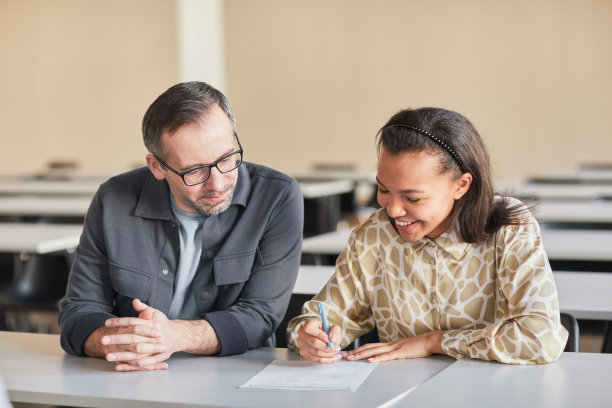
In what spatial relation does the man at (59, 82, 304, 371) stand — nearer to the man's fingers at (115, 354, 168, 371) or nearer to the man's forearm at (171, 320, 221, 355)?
the man's forearm at (171, 320, 221, 355)

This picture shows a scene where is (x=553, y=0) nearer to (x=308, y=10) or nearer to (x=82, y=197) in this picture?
(x=308, y=10)

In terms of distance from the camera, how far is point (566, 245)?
10.5 ft

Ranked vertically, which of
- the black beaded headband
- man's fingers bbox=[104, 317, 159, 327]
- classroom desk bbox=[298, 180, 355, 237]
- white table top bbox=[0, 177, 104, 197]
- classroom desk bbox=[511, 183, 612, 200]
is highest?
the black beaded headband

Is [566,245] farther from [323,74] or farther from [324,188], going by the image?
[323,74]

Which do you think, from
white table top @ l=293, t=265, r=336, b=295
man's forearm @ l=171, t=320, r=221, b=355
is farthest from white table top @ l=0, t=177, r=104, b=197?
man's forearm @ l=171, t=320, r=221, b=355

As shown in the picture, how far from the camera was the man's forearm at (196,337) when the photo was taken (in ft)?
5.79

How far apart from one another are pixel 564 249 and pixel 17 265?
249cm

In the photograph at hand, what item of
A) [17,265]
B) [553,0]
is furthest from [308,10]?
[17,265]

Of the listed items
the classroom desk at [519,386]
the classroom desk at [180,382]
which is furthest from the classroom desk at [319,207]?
the classroom desk at [519,386]

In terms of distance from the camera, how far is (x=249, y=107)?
1007cm

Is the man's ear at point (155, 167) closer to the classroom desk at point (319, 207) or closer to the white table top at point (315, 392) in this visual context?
the white table top at point (315, 392)

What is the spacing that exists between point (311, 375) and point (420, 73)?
803 cm

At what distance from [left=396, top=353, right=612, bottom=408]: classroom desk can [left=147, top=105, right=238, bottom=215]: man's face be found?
25.9 inches

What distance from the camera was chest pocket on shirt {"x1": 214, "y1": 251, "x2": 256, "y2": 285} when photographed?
6.37 ft
